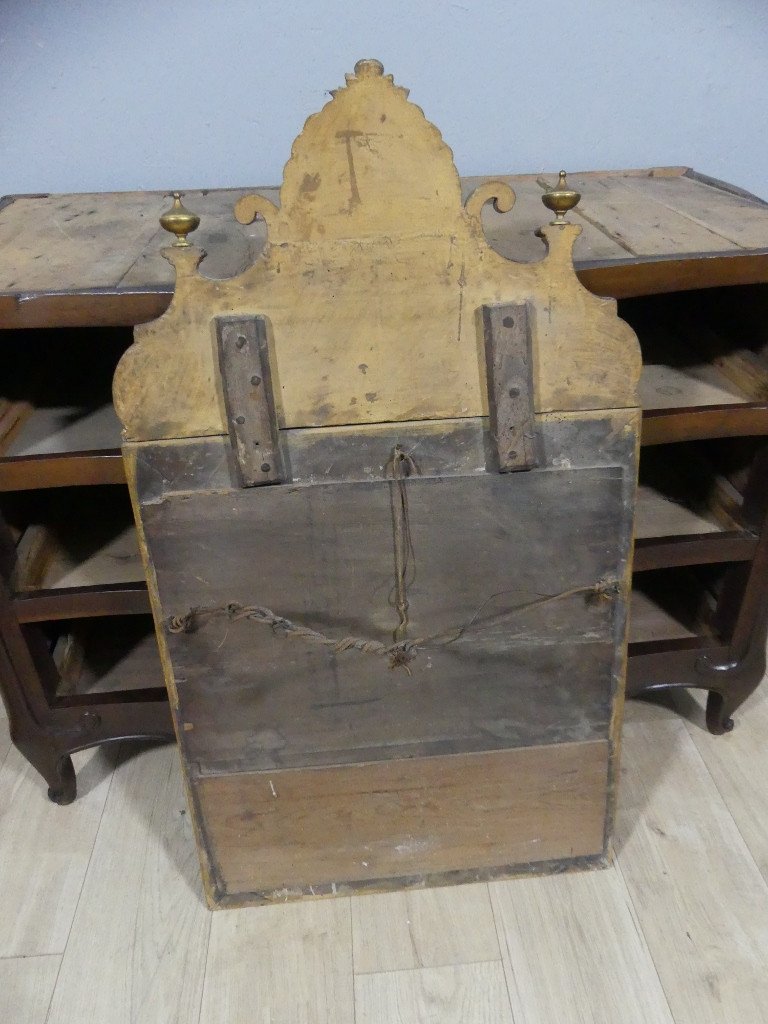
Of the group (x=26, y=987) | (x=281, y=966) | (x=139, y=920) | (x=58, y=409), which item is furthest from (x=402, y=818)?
(x=58, y=409)

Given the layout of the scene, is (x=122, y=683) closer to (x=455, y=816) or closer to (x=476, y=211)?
(x=455, y=816)

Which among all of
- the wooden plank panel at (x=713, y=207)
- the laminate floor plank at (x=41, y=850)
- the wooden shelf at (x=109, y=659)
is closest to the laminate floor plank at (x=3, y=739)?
the laminate floor plank at (x=41, y=850)

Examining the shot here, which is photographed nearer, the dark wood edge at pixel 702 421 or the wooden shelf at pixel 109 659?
the dark wood edge at pixel 702 421

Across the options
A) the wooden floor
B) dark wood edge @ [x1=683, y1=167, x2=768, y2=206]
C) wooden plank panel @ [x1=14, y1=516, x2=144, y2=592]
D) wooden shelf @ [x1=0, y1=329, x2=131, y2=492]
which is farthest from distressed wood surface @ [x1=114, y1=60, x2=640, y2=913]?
dark wood edge @ [x1=683, y1=167, x2=768, y2=206]

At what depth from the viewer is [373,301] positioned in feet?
2.96

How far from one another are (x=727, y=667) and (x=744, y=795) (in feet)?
0.65

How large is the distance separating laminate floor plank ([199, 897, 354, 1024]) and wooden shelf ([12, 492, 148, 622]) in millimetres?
464

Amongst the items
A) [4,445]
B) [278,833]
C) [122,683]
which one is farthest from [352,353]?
[122,683]

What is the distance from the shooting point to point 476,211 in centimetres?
88

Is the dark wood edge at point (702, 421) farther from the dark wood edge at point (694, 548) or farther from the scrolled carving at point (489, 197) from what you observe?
the scrolled carving at point (489, 197)

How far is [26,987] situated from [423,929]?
524mm

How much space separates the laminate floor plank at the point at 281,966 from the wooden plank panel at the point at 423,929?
3 cm

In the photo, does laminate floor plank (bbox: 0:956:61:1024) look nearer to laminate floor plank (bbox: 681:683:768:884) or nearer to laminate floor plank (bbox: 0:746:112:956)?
laminate floor plank (bbox: 0:746:112:956)

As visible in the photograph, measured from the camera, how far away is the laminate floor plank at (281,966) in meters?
1.10
